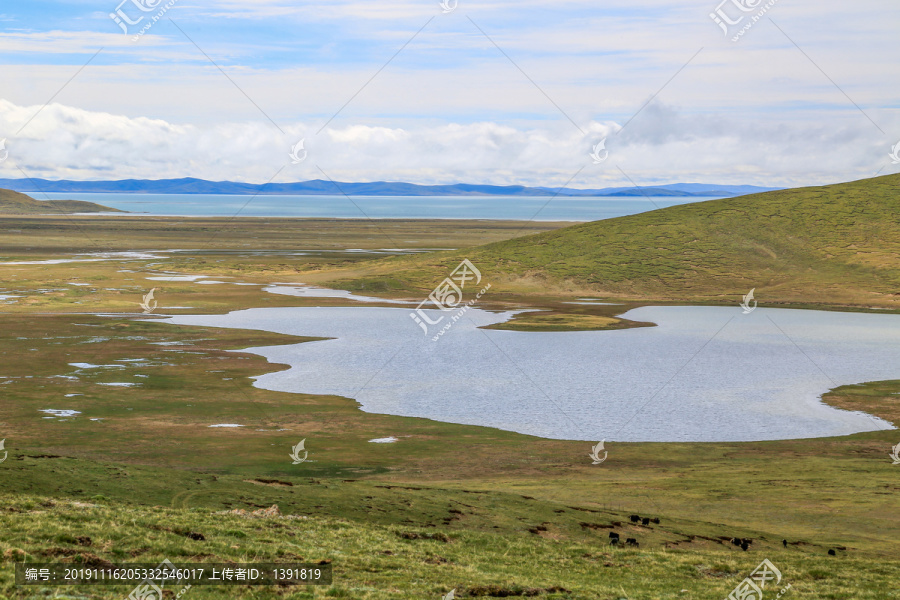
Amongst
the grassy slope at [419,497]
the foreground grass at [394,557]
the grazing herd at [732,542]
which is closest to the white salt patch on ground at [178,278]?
the grassy slope at [419,497]

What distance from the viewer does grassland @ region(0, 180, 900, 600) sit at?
21984 millimetres

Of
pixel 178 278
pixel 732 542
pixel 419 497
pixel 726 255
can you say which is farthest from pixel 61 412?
pixel 726 255

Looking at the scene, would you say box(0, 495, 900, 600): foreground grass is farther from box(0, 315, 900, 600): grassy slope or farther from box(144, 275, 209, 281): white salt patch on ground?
box(144, 275, 209, 281): white salt patch on ground

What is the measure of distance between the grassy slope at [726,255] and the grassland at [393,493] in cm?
7422

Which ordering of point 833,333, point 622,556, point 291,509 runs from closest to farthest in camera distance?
point 622,556
point 291,509
point 833,333

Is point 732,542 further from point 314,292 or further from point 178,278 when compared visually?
point 178,278

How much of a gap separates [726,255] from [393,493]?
129415 millimetres

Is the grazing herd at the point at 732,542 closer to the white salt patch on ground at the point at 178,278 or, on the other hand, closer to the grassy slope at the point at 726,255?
the grassy slope at the point at 726,255

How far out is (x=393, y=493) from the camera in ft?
107

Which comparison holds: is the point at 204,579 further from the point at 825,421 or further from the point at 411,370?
the point at 411,370

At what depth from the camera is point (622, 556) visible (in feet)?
87.1

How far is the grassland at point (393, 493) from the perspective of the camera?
22.0 m

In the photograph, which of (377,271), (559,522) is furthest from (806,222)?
(559,522)

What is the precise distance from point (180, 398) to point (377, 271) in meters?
96.9
